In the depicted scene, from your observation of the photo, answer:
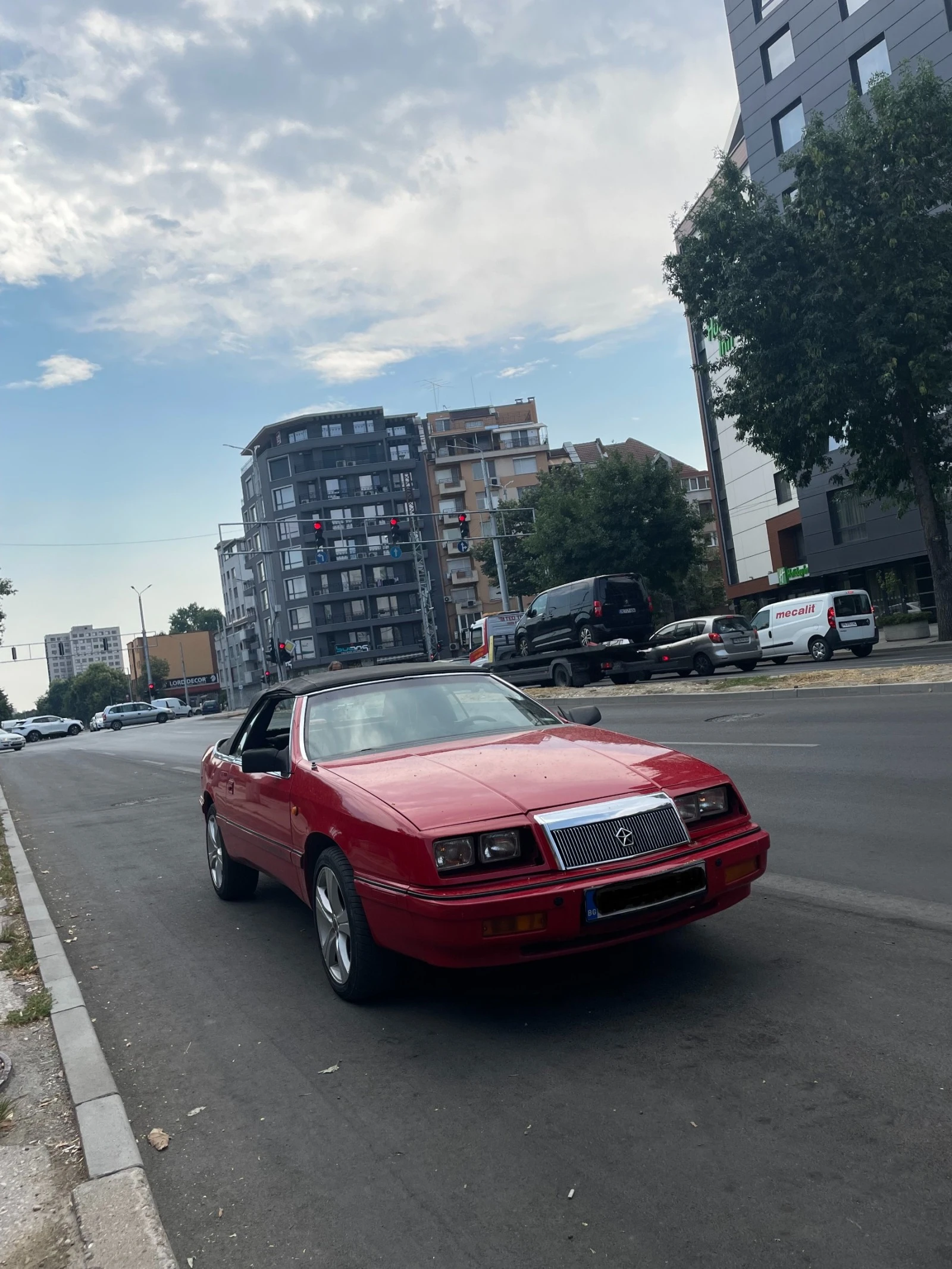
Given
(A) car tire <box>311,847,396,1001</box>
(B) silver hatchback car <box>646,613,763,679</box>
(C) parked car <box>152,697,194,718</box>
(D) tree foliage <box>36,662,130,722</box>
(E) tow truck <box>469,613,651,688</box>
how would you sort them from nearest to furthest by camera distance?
(A) car tire <box>311,847,396,1001</box> → (E) tow truck <box>469,613,651,688</box> → (B) silver hatchback car <box>646,613,763,679</box> → (C) parked car <box>152,697,194,718</box> → (D) tree foliage <box>36,662,130,722</box>

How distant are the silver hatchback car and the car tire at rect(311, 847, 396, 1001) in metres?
22.0

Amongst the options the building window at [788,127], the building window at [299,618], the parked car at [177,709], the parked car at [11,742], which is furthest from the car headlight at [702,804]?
the building window at [299,618]

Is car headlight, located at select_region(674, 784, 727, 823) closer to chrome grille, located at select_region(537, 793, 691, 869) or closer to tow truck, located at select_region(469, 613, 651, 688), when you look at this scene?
chrome grille, located at select_region(537, 793, 691, 869)

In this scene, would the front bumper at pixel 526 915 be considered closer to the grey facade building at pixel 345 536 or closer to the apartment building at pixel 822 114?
the apartment building at pixel 822 114

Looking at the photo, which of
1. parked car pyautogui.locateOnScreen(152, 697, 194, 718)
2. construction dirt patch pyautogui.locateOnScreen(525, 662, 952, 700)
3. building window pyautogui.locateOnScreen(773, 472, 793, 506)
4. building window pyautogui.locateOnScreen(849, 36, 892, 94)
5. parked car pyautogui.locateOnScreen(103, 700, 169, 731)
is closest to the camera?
construction dirt patch pyautogui.locateOnScreen(525, 662, 952, 700)

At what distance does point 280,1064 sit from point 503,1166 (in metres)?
1.35

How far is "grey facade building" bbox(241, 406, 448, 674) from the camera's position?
93.2m

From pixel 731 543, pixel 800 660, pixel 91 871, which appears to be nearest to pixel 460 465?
pixel 731 543

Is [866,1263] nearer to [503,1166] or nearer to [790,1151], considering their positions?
[790,1151]

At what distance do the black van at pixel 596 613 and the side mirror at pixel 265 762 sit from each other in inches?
Result: 821

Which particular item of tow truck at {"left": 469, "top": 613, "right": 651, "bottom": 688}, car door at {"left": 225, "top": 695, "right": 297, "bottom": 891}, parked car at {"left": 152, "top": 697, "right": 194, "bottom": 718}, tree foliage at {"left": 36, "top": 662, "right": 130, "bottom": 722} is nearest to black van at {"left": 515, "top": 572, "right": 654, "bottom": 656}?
tow truck at {"left": 469, "top": 613, "right": 651, "bottom": 688}

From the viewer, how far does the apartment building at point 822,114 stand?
33.5m

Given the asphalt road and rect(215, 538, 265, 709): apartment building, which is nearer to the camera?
the asphalt road

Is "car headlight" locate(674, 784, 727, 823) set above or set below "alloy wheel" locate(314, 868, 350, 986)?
above
